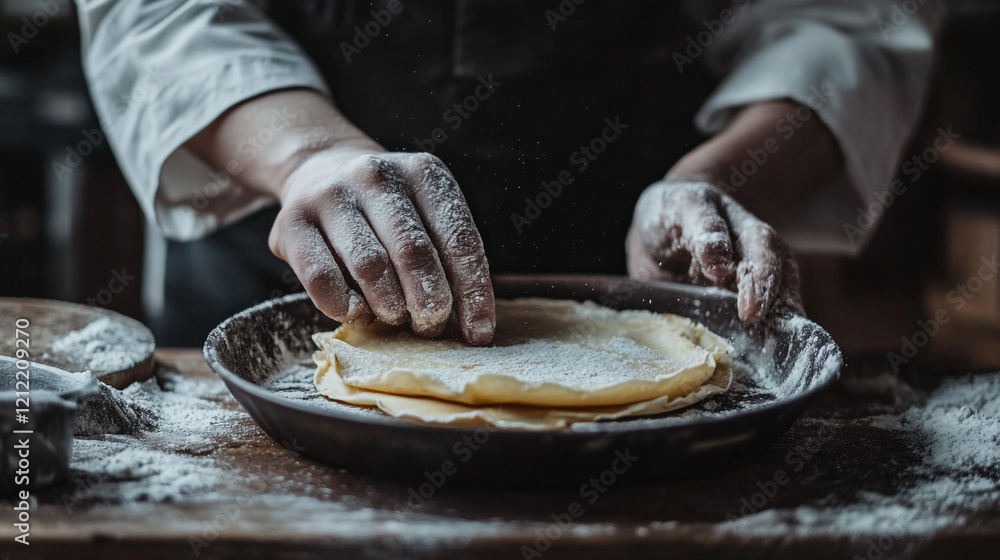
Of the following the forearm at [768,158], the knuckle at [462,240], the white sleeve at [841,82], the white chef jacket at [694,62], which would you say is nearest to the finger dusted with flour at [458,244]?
the knuckle at [462,240]

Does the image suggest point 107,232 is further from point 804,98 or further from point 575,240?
point 804,98

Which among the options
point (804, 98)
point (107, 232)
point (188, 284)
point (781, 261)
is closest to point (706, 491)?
point (781, 261)

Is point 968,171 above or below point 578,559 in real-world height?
below

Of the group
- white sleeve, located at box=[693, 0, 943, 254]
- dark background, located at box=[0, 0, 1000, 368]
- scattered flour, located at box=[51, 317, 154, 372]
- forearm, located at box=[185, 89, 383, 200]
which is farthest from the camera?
dark background, located at box=[0, 0, 1000, 368]

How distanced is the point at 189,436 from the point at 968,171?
10.8ft

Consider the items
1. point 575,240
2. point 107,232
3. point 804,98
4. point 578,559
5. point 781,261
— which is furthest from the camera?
point 107,232

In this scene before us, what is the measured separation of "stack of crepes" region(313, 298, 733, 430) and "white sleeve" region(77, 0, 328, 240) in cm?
49

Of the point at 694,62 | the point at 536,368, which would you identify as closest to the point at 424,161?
the point at 536,368

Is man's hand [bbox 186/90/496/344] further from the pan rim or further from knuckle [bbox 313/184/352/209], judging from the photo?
the pan rim

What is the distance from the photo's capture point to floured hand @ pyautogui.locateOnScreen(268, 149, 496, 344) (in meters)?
1.00

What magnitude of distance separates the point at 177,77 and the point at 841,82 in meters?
1.23

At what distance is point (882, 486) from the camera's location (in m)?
0.83

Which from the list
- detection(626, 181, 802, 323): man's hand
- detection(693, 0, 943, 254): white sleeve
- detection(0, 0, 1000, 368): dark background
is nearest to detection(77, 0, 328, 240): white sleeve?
detection(626, 181, 802, 323): man's hand

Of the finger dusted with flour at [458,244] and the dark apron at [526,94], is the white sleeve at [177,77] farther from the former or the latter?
the finger dusted with flour at [458,244]
